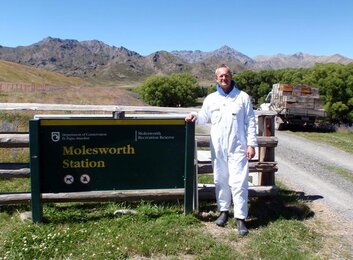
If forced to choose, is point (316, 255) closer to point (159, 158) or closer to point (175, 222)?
point (175, 222)

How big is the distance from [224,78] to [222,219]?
1.97 m

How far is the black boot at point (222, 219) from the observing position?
6.11m

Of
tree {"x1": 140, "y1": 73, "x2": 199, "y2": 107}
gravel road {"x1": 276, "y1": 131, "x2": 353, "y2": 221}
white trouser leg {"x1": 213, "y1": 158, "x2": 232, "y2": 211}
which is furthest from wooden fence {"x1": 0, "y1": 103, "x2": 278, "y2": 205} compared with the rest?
tree {"x1": 140, "y1": 73, "x2": 199, "y2": 107}

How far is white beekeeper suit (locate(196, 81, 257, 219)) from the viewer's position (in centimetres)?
588

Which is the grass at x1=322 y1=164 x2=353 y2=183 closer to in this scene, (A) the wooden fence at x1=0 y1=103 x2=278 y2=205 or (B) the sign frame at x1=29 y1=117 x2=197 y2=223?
(A) the wooden fence at x1=0 y1=103 x2=278 y2=205

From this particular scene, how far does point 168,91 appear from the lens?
217 ft

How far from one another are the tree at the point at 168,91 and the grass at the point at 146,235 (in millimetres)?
56933

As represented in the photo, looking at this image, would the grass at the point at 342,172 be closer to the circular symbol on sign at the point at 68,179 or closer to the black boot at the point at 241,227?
the black boot at the point at 241,227

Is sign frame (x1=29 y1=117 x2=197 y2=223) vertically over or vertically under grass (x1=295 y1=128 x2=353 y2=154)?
over

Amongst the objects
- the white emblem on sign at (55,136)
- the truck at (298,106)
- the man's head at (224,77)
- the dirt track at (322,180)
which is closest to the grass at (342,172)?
the dirt track at (322,180)

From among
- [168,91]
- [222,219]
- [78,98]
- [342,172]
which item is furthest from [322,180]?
[168,91]

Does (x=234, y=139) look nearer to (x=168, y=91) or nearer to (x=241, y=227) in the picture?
(x=241, y=227)

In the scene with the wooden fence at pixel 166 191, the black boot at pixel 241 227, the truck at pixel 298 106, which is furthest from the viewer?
the truck at pixel 298 106

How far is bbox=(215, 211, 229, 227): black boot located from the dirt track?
1474 millimetres
